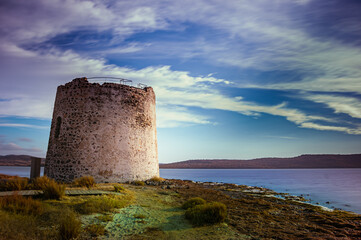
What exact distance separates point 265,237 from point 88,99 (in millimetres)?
13891

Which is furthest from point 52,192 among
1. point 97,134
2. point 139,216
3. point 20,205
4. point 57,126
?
point 57,126

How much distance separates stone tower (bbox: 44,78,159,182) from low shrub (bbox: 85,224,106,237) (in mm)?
9178

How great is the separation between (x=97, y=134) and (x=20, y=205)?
900 cm

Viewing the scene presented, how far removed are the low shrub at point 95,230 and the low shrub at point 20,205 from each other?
64.3 inches

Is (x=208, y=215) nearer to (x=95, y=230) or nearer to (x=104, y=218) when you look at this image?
(x=104, y=218)

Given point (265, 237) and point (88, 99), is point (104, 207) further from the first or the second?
point (88, 99)

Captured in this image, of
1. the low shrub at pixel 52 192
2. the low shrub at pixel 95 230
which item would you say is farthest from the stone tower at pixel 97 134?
the low shrub at pixel 95 230

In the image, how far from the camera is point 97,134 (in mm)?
15859

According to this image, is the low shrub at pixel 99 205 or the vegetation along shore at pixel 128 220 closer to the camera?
the vegetation along shore at pixel 128 220

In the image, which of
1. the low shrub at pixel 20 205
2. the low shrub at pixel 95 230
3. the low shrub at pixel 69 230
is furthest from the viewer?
the low shrub at pixel 20 205

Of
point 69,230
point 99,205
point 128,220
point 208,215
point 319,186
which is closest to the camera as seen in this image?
point 69,230

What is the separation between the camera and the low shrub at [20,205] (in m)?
6.76

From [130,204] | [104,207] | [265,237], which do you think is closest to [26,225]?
[104,207]

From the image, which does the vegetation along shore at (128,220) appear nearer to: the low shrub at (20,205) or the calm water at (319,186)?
the low shrub at (20,205)
